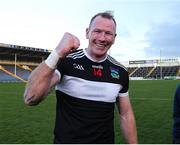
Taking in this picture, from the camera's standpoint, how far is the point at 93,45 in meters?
2.96

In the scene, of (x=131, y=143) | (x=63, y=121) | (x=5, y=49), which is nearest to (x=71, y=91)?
(x=63, y=121)

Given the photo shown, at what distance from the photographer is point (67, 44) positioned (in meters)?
2.46

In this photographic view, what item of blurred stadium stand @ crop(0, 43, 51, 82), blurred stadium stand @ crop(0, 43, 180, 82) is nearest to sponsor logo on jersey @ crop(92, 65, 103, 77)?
blurred stadium stand @ crop(0, 43, 180, 82)

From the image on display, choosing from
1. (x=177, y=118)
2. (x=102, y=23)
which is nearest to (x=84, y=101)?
(x=102, y=23)

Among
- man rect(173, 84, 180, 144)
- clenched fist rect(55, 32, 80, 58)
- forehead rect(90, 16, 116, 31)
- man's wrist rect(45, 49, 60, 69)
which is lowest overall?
man rect(173, 84, 180, 144)

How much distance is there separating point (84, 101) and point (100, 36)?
53 cm

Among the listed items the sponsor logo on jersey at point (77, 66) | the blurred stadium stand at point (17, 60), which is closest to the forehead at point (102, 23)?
the sponsor logo on jersey at point (77, 66)

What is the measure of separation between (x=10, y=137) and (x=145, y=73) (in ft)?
302

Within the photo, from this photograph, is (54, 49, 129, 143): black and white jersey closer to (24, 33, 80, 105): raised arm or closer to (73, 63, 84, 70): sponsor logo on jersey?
(73, 63, 84, 70): sponsor logo on jersey

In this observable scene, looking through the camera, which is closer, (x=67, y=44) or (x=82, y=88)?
(x=67, y=44)

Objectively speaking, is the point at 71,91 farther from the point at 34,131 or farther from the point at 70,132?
the point at 34,131

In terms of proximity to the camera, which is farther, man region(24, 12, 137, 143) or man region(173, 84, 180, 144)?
man region(173, 84, 180, 144)

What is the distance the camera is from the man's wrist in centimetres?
255

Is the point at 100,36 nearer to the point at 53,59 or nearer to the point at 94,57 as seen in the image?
the point at 94,57
